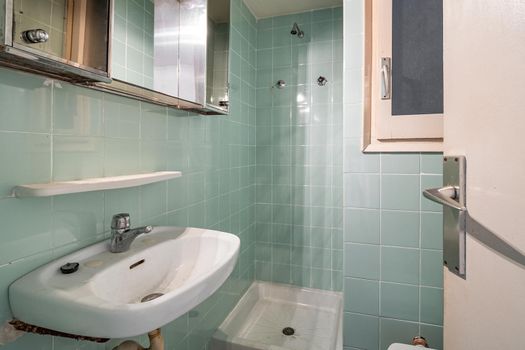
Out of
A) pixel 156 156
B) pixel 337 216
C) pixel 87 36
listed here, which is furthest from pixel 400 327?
pixel 87 36

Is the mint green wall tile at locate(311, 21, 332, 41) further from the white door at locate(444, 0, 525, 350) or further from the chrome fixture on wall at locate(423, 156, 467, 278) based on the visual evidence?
the chrome fixture on wall at locate(423, 156, 467, 278)

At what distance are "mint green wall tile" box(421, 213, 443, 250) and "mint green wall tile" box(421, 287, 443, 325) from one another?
186mm

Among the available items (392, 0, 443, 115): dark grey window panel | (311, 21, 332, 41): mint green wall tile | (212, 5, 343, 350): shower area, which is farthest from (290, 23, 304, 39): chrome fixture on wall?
(392, 0, 443, 115): dark grey window panel

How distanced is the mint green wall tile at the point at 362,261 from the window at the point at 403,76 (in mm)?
439

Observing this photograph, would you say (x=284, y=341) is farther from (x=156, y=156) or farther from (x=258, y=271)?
(x=156, y=156)

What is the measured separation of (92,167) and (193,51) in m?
0.72

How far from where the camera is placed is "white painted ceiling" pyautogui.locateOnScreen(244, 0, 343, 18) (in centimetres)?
196

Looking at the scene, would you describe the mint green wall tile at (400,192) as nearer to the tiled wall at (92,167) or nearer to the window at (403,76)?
the window at (403,76)

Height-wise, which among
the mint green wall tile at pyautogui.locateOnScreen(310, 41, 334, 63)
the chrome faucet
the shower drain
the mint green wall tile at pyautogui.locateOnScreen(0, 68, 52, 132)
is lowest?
the shower drain

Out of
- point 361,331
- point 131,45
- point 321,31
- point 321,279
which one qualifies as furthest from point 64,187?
point 321,31

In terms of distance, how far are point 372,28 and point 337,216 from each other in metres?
1.30

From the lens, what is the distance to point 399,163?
1.15 metres

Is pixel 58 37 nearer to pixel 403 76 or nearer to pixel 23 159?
pixel 23 159

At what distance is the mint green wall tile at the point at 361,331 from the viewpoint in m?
1.19
